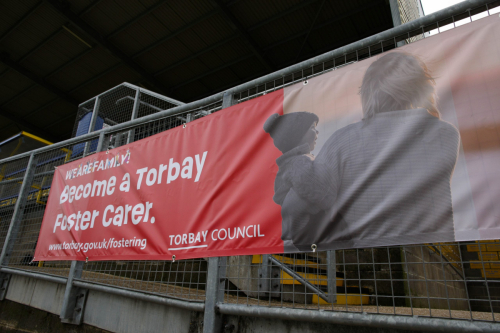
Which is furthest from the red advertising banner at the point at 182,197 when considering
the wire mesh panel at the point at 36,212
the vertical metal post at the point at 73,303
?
the wire mesh panel at the point at 36,212

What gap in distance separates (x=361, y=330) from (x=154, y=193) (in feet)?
6.49

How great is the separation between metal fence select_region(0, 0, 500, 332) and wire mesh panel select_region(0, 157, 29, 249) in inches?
0.7

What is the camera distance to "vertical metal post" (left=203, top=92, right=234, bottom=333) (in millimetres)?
2299

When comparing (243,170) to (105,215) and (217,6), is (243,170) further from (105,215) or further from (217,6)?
(217,6)

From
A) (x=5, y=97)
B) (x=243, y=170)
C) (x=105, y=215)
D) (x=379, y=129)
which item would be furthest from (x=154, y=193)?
(x=5, y=97)

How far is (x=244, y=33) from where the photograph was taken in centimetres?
1065

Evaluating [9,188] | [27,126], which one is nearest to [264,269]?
[9,188]

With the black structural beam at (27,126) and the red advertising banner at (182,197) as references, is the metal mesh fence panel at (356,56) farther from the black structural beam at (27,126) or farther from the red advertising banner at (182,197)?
the black structural beam at (27,126)

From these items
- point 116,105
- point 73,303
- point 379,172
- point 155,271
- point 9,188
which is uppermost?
point 116,105

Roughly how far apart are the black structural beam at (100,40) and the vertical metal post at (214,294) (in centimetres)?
1081

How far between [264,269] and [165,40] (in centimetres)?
988

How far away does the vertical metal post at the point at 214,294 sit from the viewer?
7.54 ft

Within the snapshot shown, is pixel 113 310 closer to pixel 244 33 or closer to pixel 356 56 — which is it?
pixel 356 56

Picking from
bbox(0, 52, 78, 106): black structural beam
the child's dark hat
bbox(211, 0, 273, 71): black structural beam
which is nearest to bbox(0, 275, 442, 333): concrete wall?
the child's dark hat
